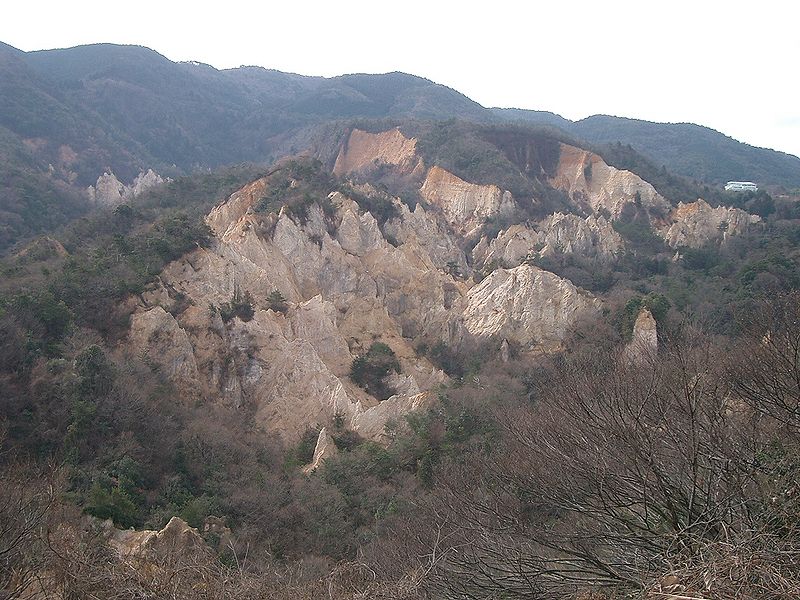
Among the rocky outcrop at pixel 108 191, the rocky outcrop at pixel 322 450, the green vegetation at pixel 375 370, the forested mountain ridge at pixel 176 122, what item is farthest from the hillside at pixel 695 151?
the rocky outcrop at pixel 322 450

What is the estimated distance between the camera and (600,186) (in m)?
55.4

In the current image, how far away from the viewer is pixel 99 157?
6397 centimetres

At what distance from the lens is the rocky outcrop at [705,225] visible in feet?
144

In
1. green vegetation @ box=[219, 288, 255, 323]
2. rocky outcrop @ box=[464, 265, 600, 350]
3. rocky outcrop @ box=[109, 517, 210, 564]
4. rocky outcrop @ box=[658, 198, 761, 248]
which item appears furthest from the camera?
rocky outcrop @ box=[658, 198, 761, 248]

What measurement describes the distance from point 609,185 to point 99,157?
182 ft

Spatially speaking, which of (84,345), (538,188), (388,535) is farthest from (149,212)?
(538,188)

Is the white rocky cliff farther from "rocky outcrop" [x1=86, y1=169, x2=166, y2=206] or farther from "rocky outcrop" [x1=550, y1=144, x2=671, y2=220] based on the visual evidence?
"rocky outcrop" [x1=86, y1=169, x2=166, y2=206]

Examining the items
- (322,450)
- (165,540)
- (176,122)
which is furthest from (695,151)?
(165,540)

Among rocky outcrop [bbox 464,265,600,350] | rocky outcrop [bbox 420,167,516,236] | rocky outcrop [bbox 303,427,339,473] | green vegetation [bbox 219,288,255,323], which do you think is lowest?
rocky outcrop [bbox 303,427,339,473]

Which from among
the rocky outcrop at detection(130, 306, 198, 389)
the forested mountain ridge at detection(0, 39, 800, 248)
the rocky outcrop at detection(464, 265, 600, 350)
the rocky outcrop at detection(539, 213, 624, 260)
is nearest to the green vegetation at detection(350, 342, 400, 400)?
the rocky outcrop at detection(464, 265, 600, 350)

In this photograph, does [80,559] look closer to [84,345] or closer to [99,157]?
[84,345]

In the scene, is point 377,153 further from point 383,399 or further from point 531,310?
point 383,399

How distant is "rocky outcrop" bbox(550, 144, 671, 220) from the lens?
51.1 metres

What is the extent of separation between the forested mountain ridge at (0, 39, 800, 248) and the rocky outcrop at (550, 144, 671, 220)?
84.2ft
